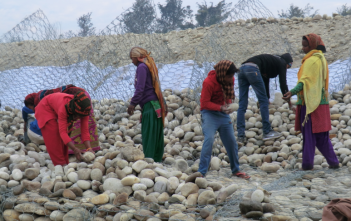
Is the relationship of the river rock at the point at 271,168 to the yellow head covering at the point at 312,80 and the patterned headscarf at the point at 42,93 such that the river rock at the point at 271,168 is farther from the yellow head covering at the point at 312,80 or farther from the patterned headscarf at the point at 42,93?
the patterned headscarf at the point at 42,93

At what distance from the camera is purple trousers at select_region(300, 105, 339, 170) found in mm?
3893

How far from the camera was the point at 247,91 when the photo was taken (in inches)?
203

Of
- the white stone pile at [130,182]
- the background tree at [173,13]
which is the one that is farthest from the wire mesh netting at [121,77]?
the background tree at [173,13]

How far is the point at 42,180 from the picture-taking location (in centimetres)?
337

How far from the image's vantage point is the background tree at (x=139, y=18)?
747 centimetres

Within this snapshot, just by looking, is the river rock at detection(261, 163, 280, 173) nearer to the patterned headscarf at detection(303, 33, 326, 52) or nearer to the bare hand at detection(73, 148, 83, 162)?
the patterned headscarf at detection(303, 33, 326, 52)

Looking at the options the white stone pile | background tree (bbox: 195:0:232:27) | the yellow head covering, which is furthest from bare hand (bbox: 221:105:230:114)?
background tree (bbox: 195:0:232:27)

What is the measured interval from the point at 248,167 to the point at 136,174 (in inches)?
70.7

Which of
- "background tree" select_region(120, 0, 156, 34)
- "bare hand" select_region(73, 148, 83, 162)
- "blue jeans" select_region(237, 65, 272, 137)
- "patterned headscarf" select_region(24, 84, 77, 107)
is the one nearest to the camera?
"bare hand" select_region(73, 148, 83, 162)

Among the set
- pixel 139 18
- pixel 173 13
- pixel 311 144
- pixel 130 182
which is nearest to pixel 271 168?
pixel 311 144

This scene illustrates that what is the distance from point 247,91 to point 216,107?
5.56 feet

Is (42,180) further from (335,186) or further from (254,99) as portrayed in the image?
(254,99)

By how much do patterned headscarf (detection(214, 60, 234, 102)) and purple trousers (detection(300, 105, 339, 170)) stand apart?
0.90 metres

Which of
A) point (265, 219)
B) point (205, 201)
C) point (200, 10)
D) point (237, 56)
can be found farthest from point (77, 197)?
point (200, 10)
